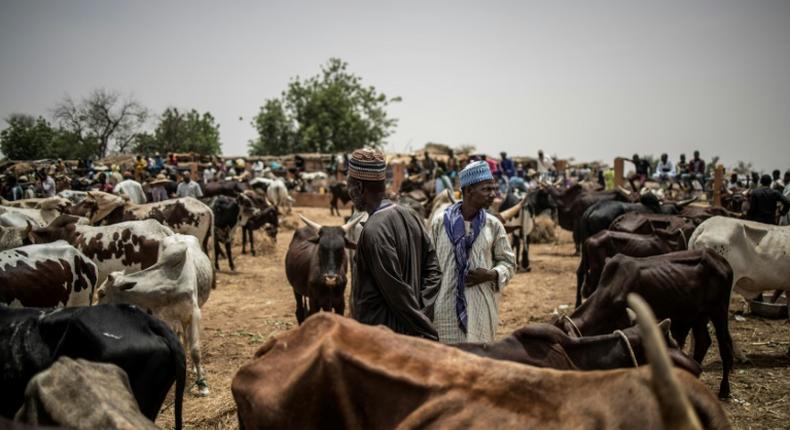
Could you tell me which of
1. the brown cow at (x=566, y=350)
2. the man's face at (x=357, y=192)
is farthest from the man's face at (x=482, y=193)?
the brown cow at (x=566, y=350)

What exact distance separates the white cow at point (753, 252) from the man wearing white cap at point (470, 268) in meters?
4.83

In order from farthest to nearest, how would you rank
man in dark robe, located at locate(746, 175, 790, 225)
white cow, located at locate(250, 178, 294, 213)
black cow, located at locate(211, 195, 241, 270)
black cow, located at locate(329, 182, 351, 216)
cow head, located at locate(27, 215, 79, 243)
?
black cow, located at locate(329, 182, 351, 216)
white cow, located at locate(250, 178, 294, 213)
black cow, located at locate(211, 195, 241, 270)
man in dark robe, located at locate(746, 175, 790, 225)
cow head, located at locate(27, 215, 79, 243)

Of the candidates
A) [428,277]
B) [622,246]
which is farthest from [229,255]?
[428,277]

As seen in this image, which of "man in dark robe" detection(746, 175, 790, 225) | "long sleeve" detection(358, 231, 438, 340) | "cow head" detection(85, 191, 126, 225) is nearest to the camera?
"long sleeve" detection(358, 231, 438, 340)

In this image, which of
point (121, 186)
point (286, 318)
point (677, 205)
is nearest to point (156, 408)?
point (286, 318)

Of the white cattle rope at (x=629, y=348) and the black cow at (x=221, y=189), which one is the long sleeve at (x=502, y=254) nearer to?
the white cattle rope at (x=629, y=348)

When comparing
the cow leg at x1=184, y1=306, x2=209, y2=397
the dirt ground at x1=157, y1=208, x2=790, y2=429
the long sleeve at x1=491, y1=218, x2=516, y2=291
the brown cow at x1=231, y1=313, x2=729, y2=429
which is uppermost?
the long sleeve at x1=491, y1=218, x2=516, y2=291

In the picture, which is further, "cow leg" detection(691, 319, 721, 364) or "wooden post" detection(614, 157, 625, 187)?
"wooden post" detection(614, 157, 625, 187)

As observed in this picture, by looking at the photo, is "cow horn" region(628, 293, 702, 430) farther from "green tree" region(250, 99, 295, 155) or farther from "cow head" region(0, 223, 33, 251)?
"green tree" region(250, 99, 295, 155)

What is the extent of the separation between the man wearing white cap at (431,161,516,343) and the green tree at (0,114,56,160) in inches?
1385

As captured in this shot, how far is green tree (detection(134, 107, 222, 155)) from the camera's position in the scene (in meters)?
48.5

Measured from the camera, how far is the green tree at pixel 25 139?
34.0 meters

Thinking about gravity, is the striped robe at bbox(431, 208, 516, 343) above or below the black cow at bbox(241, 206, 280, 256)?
above

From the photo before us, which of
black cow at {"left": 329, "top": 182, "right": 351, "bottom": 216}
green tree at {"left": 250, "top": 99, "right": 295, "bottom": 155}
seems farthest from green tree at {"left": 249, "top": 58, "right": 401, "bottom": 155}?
black cow at {"left": 329, "top": 182, "right": 351, "bottom": 216}
